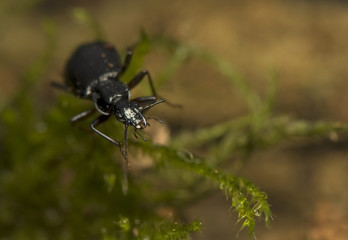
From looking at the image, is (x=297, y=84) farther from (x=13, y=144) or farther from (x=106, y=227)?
(x=13, y=144)

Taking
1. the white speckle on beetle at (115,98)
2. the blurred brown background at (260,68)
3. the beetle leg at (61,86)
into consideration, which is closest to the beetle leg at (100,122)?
the white speckle on beetle at (115,98)

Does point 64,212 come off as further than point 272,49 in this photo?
No

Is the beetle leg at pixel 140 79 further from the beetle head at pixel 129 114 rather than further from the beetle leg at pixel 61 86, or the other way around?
the beetle leg at pixel 61 86

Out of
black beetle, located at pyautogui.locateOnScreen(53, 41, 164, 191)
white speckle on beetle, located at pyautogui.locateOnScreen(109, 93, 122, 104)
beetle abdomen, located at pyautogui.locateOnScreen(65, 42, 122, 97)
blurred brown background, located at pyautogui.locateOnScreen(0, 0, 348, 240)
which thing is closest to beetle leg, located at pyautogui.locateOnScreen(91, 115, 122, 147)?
black beetle, located at pyautogui.locateOnScreen(53, 41, 164, 191)

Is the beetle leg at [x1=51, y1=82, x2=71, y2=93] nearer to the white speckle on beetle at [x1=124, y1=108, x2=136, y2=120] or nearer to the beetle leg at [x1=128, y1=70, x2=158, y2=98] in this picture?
the beetle leg at [x1=128, y1=70, x2=158, y2=98]

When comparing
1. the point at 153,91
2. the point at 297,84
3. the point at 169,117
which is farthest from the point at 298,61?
the point at 153,91

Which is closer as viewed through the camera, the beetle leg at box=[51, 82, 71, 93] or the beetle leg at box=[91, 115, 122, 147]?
the beetle leg at box=[91, 115, 122, 147]
